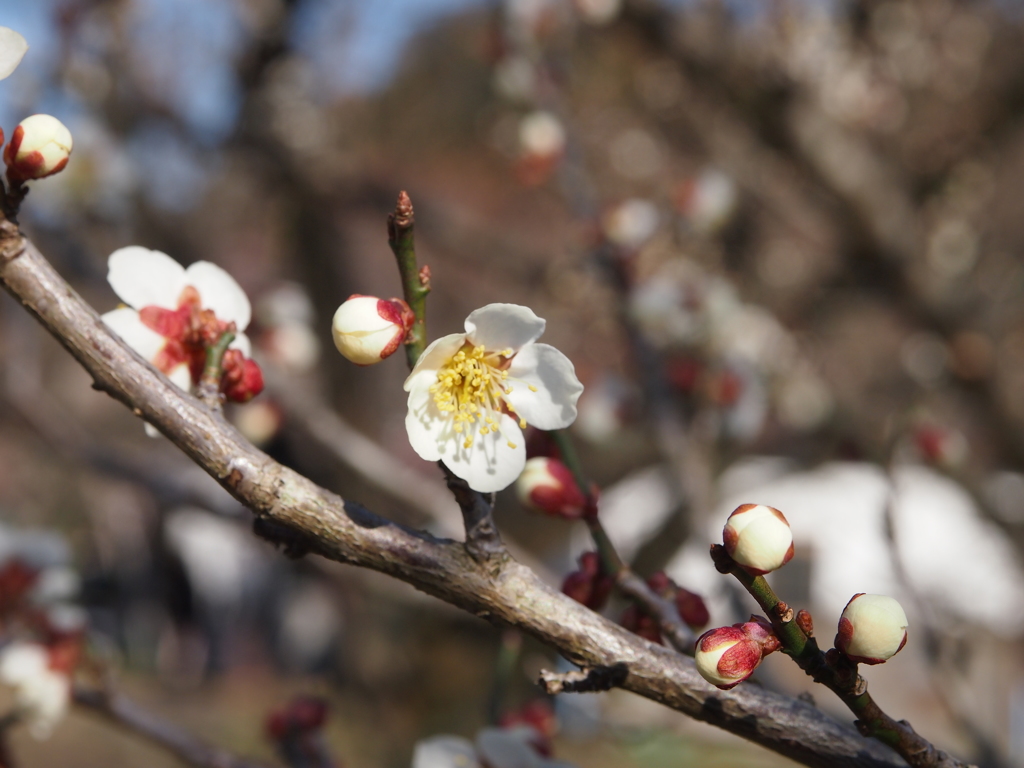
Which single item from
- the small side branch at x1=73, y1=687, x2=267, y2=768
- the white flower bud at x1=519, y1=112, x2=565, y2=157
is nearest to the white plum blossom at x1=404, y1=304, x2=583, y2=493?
the small side branch at x1=73, y1=687, x2=267, y2=768

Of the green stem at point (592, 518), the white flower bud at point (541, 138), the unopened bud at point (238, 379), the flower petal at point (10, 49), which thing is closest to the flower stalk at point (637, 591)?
the green stem at point (592, 518)

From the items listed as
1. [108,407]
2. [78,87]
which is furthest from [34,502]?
[78,87]

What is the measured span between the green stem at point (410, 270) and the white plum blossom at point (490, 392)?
0.03 meters

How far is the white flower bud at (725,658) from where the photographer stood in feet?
2.36

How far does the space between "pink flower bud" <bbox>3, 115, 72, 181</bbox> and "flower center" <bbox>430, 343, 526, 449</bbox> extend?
1.36 ft

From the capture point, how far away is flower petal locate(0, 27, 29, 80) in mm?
737

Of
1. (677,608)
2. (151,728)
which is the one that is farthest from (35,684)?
(677,608)

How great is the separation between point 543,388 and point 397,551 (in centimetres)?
25

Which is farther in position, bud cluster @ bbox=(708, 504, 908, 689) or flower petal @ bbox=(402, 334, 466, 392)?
flower petal @ bbox=(402, 334, 466, 392)

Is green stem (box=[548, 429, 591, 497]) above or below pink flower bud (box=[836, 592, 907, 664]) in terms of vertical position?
above

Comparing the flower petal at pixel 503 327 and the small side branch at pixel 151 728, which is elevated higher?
the flower petal at pixel 503 327

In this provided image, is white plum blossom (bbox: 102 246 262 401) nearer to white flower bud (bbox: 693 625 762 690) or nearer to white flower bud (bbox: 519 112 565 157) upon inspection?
white flower bud (bbox: 693 625 762 690)

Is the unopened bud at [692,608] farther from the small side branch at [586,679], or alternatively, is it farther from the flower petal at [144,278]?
the flower petal at [144,278]

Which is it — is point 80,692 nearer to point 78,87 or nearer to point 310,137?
point 310,137
